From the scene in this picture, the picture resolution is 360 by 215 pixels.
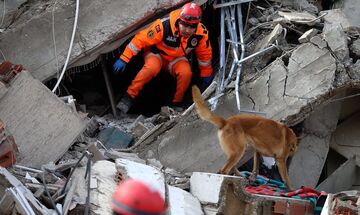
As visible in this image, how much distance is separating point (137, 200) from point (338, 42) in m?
5.78

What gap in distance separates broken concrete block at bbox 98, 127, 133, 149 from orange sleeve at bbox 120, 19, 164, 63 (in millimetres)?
964

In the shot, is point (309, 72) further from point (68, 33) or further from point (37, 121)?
point (37, 121)

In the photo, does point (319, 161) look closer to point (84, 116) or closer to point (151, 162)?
point (151, 162)

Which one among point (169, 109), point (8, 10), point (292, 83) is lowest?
point (169, 109)

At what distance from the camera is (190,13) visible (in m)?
8.81

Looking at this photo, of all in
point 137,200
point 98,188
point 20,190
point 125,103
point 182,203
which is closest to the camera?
point 137,200

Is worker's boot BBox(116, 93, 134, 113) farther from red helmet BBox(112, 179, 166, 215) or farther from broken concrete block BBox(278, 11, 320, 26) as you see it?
red helmet BBox(112, 179, 166, 215)

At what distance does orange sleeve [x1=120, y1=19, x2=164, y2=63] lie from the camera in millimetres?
9086

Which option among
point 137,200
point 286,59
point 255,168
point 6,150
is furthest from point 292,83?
point 137,200

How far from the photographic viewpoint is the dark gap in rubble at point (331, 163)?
1002 centimetres

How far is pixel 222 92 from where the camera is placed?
A: 28.3 ft

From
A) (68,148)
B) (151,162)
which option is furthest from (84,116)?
(151,162)

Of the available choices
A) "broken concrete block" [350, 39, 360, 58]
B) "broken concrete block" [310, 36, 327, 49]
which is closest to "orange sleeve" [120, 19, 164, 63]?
"broken concrete block" [310, 36, 327, 49]

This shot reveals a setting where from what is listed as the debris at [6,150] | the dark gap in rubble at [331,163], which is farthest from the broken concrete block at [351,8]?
the debris at [6,150]
